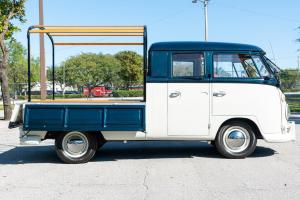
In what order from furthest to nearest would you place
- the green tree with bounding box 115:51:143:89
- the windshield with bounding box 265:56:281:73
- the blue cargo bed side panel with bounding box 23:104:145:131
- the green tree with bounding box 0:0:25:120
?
the green tree with bounding box 0:0:25:120, the green tree with bounding box 115:51:143:89, the windshield with bounding box 265:56:281:73, the blue cargo bed side panel with bounding box 23:104:145:131

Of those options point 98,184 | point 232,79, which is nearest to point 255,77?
point 232,79

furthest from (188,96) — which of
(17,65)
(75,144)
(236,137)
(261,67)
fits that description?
(17,65)

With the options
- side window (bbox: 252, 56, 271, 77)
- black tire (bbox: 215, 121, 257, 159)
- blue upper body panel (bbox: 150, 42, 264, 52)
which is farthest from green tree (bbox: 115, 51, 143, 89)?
side window (bbox: 252, 56, 271, 77)

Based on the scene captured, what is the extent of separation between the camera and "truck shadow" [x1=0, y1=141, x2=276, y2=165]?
898cm

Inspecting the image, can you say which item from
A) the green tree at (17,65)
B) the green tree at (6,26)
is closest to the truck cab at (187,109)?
the green tree at (6,26)

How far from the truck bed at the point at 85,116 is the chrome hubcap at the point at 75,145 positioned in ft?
0.89

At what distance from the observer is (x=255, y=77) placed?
8.44 metres

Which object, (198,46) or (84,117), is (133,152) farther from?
(198,46)

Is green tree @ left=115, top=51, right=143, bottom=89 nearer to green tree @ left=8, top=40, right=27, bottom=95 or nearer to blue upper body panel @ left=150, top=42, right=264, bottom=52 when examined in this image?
blue upper body panel @ left=150, top=42, right=264, bottom=52

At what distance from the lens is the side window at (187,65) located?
8367 mm

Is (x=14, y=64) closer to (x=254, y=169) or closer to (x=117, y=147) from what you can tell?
(x=117, y=147)

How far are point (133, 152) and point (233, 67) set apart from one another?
3.13 meters

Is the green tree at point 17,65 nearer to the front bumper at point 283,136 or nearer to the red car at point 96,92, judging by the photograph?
the red car at point 96,92

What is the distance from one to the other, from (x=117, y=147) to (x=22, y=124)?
290 cm
